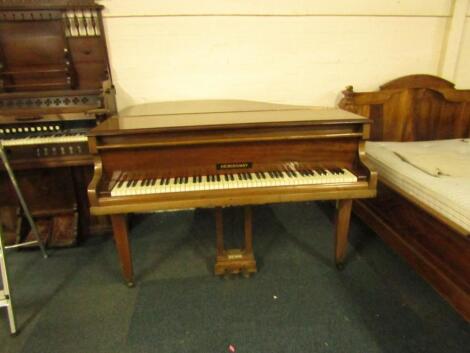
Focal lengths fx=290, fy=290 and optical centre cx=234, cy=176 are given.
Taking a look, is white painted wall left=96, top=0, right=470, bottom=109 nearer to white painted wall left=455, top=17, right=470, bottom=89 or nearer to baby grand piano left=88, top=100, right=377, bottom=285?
white painted wall left=455, top=17, right=470, bottom=89

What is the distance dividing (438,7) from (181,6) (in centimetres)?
240

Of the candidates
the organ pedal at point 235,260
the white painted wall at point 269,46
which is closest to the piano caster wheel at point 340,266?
the organ pedal at point 235,260

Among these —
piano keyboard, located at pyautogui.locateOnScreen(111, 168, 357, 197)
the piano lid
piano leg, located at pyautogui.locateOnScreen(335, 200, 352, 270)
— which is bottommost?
piano leg, located at pyautogui.locateOnScreen(335, 200, 352, 270)

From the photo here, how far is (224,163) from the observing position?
1.68 meters

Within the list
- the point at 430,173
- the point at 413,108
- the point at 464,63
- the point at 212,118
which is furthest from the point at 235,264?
the point at 464,63

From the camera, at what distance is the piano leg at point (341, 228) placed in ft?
6.13

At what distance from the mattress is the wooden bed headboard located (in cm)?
14

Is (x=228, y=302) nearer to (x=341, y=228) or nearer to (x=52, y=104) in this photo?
(x=341, y=228)

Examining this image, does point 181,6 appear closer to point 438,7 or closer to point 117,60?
point 117,60

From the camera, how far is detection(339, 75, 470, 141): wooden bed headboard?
8.80 ft

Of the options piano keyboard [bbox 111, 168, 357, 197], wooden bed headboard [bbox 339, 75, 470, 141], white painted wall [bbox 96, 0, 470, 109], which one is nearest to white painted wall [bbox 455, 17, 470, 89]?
white painted wall [bbox 96, 0, 470, 109]

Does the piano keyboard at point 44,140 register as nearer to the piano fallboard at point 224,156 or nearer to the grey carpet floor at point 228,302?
the piano fallboard at point 224,156

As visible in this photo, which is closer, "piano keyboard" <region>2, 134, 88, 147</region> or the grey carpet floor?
the grey carpet floor

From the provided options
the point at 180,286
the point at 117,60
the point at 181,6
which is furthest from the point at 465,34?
the point at 180,286
